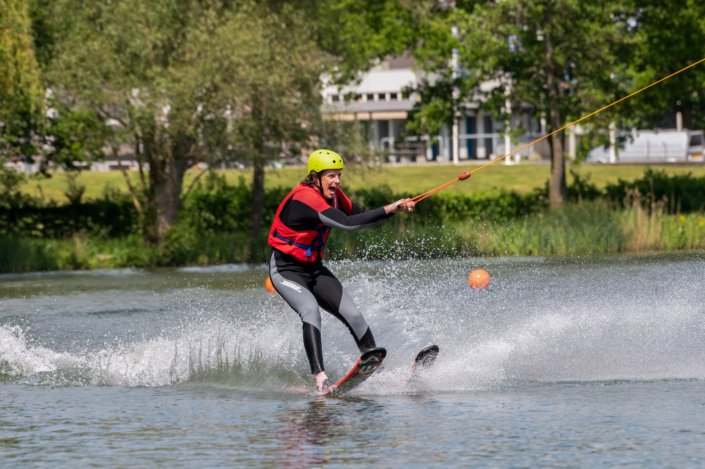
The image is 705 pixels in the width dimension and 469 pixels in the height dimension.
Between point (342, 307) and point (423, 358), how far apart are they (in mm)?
735

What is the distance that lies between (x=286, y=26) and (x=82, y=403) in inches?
601

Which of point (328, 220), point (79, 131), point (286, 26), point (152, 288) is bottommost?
point (152, 288)

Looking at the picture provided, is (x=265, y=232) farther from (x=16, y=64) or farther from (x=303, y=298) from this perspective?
(x=303, y=298)

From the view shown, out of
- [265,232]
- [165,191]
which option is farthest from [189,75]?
[265,232]

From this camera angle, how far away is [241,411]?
6961mm

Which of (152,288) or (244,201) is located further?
(244,201)

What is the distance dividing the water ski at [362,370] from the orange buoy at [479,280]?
7371 millimetres

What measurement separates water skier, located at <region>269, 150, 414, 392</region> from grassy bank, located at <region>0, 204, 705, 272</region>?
39.2 feet

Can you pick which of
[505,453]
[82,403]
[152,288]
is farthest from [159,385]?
[152,288]

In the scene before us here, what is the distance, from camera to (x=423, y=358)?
25.7ft

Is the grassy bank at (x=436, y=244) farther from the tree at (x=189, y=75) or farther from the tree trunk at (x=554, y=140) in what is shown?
the tree trunk at (x=554, y=140)

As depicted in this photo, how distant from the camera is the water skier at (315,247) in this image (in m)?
7.48

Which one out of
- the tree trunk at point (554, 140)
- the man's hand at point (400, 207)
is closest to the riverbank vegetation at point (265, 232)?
the tree trunk at point (554, 140)

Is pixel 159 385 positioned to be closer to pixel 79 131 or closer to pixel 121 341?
pixel 121 341
